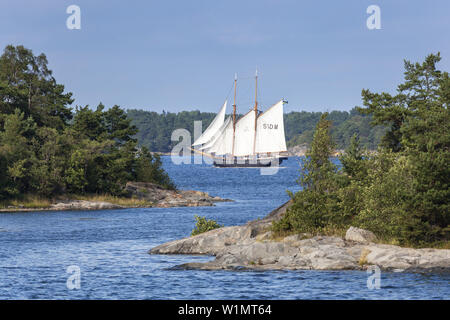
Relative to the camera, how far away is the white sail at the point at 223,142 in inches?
5901

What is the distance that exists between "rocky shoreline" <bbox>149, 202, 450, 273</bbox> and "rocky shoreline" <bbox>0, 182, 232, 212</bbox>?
40.0 meters

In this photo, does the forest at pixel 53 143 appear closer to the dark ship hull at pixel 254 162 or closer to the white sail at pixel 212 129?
the white sail at pixel 212 129

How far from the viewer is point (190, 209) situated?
8156 cm

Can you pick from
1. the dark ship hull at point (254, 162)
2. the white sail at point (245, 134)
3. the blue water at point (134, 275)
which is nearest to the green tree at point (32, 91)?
the blue water at point (134, 275)

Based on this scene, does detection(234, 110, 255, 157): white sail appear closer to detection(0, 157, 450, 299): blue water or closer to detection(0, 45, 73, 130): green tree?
detection(0, 45, 73, 130): green tree

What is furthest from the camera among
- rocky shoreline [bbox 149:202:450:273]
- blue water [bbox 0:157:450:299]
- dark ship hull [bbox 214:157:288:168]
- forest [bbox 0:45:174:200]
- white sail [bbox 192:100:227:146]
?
dark ship hull [bbox 214:157:288:168]

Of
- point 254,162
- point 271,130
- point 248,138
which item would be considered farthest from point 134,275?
point 254,162

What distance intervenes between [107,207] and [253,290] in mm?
51194

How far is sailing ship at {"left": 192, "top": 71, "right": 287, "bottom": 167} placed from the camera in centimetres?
14312

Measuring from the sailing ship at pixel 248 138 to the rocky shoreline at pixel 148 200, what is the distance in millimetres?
50039

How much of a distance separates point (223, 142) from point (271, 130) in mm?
13956

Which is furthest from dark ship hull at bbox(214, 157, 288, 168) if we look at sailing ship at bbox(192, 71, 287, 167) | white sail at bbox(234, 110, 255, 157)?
white sail at bbox(234, 110, 255, 157)

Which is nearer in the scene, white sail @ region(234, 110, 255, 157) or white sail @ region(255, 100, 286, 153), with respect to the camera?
white sail @ region(255, 100, 286, 153)
